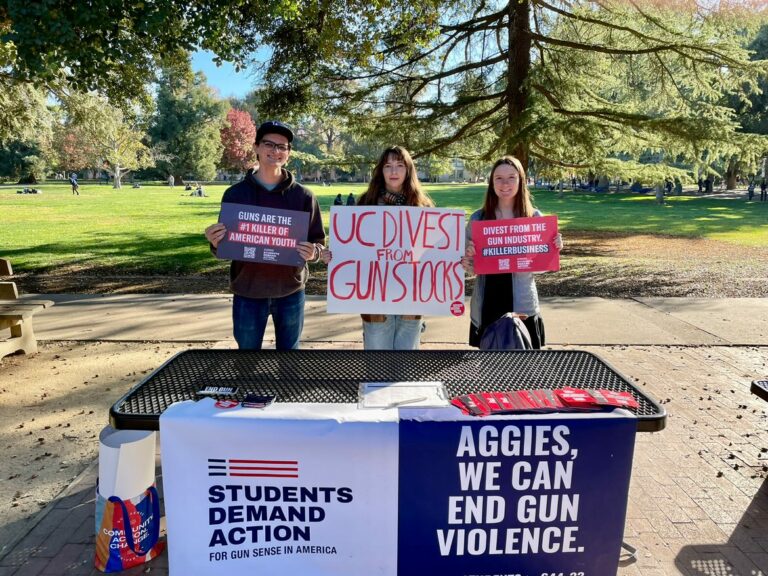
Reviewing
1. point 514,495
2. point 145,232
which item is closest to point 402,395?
point 514,495

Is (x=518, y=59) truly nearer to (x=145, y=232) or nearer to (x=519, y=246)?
(x=519, y=246)

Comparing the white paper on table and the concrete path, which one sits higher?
the white paper on table

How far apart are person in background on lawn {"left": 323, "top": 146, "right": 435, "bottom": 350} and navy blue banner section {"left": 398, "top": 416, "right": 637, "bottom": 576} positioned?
1.65 meters

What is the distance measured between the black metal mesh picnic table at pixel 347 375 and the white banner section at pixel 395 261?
59 cm

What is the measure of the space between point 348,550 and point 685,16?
11196 millimetres

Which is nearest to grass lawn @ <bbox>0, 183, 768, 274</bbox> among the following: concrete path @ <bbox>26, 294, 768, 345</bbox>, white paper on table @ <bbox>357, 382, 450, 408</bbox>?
concrete path @ <bbox>26, 294, 768, 345</bbox>

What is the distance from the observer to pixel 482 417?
6.98 ft

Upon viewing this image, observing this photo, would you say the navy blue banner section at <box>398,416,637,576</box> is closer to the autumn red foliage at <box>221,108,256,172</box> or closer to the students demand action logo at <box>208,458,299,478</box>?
the students demand action logo at <box>208,458,299,478</box>

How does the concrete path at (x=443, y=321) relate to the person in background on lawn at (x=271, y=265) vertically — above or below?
below

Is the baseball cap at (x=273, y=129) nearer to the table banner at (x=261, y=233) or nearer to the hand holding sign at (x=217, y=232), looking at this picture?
the table banner at (x=261, y=233)

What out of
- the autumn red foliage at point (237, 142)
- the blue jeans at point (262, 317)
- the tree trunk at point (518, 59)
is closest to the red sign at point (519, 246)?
the blue jeans at point (262, 317)

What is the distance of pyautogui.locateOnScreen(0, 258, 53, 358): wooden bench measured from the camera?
5.38m

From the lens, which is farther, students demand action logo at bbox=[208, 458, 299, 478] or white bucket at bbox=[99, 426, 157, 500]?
white bucket at bbox=[99, 426, 157, 500]

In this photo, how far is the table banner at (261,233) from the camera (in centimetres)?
328
